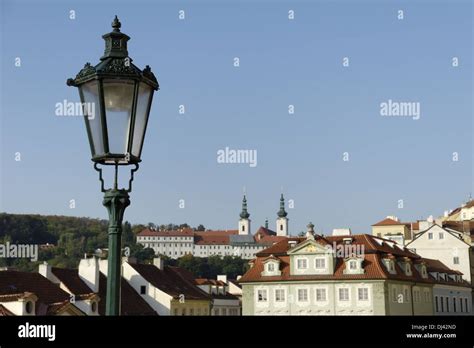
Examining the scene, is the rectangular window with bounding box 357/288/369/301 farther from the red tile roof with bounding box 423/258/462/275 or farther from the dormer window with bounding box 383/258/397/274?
the red tile roof with bounding box 423/258/462/275

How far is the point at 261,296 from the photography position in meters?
49.2

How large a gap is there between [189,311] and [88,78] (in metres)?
44.0

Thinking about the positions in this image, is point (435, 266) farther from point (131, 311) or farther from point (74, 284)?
Answer: point (74, 284)

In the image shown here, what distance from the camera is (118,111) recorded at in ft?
17.7

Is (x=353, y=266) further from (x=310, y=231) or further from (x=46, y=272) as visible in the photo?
(x=46, y=272)

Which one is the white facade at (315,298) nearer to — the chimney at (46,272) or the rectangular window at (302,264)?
the rectangular window at (302,264)

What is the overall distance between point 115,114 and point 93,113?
16 cm

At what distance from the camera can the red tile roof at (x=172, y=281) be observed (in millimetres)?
46844

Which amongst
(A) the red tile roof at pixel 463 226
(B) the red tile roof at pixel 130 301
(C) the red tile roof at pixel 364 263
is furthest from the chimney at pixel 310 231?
(A) the red tile roof at pixel 463 226

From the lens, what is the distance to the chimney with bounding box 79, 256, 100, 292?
40.5 meters

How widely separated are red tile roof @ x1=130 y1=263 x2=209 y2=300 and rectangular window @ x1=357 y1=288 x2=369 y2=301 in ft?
36.7

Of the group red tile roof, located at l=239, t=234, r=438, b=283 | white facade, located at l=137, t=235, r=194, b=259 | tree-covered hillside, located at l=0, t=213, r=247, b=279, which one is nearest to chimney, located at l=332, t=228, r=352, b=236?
red tile roof, located at l=239, t=234, r=438, b=283

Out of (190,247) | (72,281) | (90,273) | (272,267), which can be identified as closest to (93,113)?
(72,281)
